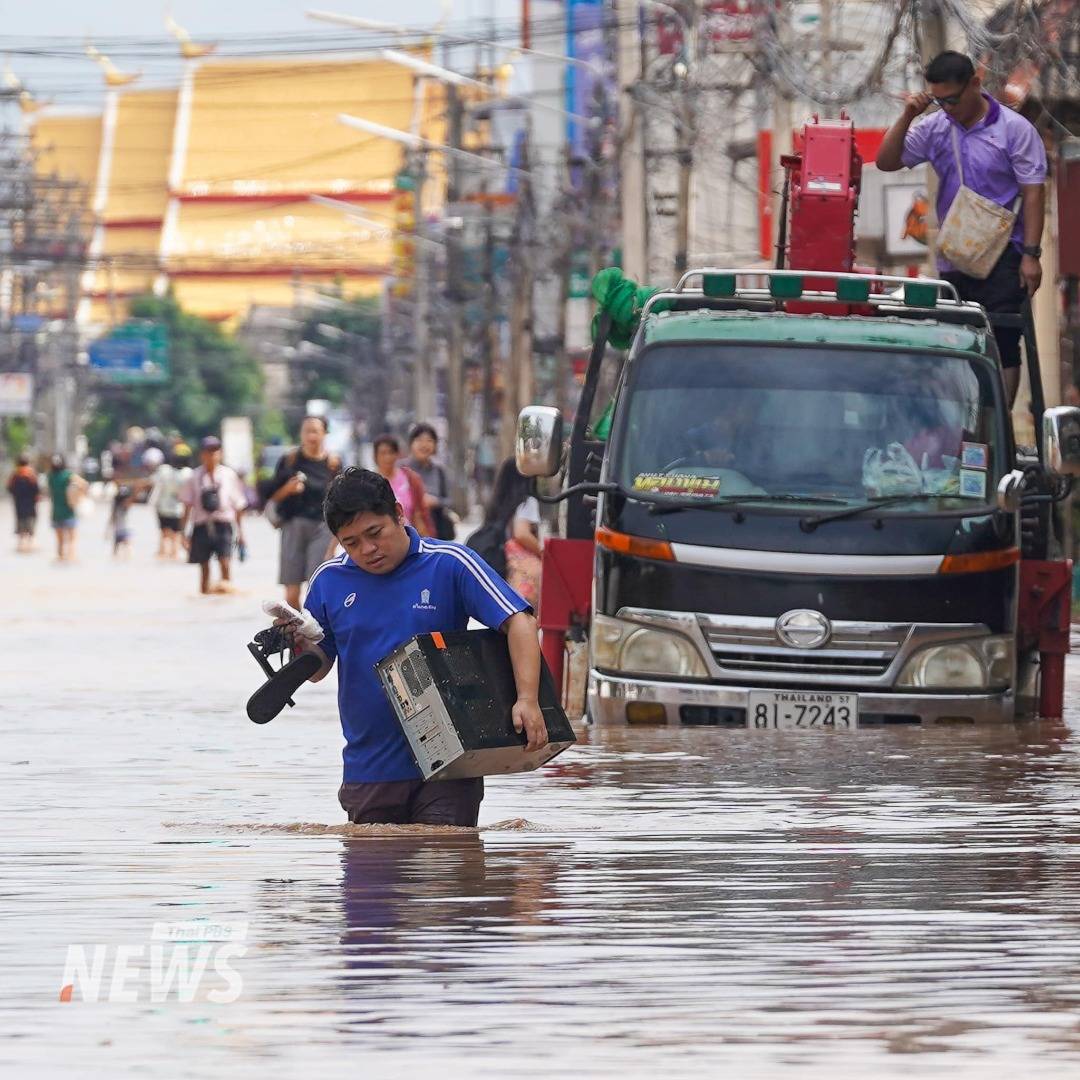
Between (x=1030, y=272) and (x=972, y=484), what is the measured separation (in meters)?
1.89

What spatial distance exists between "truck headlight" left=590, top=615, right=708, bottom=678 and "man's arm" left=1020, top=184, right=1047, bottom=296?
9.81ft

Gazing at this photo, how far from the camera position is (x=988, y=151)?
54.8 feet

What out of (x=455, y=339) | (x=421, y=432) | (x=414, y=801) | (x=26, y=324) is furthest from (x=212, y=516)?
(x=26, y=324)

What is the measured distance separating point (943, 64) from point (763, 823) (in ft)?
20.5

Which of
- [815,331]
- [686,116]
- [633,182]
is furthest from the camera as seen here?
[633,182]

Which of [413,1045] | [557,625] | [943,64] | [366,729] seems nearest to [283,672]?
[366,729]

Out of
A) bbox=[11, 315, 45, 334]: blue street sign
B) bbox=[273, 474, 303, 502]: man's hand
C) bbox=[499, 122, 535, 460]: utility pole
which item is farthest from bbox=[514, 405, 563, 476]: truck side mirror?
bbox=[11, 315, 45, 334]: blue street sign

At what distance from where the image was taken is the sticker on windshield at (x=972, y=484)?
48.1 feet

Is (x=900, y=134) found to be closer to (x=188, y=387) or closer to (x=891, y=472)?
(x=891, y=472)

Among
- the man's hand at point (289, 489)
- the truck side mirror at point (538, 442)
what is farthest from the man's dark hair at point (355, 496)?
the man's hand at point (289, 489)

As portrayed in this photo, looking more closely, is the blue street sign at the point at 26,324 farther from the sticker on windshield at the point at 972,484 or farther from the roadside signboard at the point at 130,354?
the sticker on windshield at the point at 972,484

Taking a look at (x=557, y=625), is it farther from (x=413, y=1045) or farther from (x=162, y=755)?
(x=413, y=1045)

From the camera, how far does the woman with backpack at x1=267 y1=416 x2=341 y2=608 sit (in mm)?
24375

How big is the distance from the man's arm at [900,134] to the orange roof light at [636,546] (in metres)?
3.02
